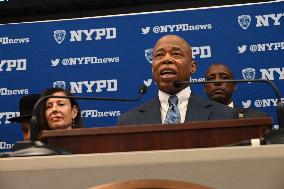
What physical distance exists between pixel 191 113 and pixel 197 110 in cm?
3

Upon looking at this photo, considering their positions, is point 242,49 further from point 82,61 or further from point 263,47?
point 82,61

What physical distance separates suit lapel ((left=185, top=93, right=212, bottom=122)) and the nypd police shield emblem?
1.59m

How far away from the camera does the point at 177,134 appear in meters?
1.29

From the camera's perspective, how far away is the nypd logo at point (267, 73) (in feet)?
11.3

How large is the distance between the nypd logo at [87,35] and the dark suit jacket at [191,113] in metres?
1.39

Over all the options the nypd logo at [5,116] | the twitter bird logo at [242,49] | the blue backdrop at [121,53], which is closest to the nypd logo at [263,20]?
the blue backdrop at [121,53]

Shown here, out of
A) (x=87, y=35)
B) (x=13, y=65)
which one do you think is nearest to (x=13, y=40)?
(x=13, y=65)

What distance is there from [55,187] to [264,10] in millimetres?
2744

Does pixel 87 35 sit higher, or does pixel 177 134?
pixel 87 35

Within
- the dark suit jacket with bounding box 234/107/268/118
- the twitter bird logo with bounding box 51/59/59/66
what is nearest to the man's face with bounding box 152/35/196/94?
the dark suit jacket with bounding box 234/107/268/118

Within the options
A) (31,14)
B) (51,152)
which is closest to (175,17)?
(31,14)

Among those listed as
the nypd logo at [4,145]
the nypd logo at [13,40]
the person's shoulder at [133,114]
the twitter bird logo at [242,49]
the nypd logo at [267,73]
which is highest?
the nypd logo at [13,40]

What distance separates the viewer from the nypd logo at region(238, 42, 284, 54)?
348 centimetres

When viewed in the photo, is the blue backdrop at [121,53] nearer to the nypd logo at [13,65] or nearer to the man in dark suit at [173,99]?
the nypd logo at [13,65]
